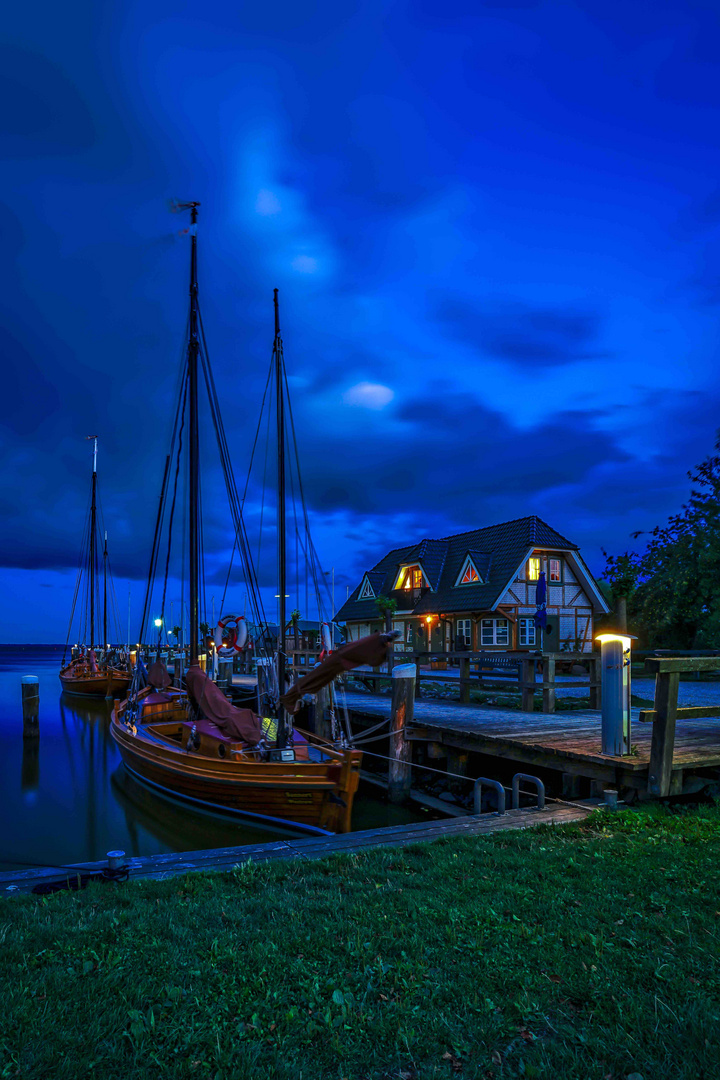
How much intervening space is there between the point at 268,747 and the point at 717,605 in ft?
29.4

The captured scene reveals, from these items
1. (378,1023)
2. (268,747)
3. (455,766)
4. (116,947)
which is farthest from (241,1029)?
(455,766)

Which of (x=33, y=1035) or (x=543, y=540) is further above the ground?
(x=543, y=540)

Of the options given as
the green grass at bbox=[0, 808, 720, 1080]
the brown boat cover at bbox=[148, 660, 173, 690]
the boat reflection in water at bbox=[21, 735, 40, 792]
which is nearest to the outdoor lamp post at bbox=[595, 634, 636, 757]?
the green grass at bbox=[0, 808, 720, 1080]

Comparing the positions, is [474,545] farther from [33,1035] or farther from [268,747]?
[33,1035]

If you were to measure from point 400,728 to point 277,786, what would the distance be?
2826mm

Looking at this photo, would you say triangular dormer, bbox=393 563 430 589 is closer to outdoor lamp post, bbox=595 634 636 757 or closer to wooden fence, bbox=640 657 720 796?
outdoor lamp post, bbox=595 634 636 757

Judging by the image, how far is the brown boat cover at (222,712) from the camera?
40.2 ft

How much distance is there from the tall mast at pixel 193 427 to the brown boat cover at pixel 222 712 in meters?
2.30

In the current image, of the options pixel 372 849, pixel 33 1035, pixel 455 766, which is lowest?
pixel 455 766

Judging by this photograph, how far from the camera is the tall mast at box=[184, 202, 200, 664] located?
636 inches

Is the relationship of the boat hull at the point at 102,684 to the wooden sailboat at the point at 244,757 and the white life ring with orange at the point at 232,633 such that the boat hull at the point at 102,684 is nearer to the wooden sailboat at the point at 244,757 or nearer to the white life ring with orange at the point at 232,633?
the white life ring with orange at the point at 232,633

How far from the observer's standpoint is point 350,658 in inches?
400

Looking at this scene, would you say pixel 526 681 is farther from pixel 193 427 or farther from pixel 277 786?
pixel 193 427

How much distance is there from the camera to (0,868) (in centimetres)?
1025
